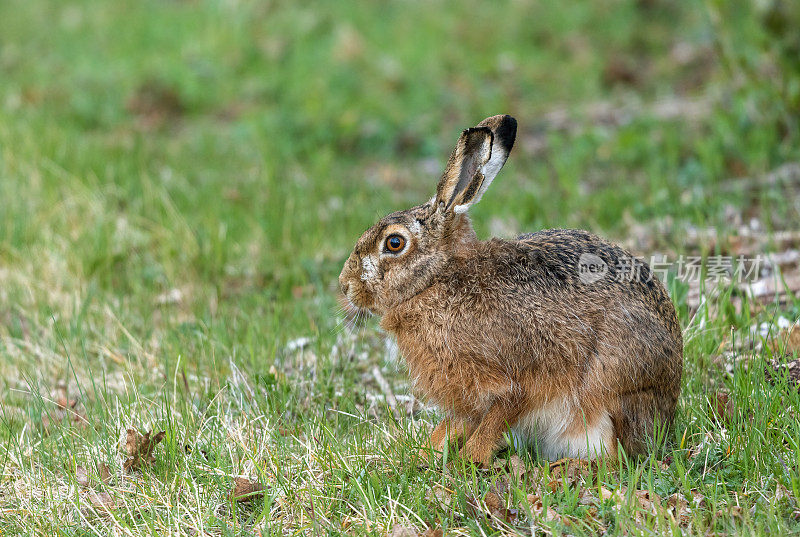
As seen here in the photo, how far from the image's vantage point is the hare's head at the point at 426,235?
3973 mm

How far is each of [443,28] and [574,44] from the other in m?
1.91

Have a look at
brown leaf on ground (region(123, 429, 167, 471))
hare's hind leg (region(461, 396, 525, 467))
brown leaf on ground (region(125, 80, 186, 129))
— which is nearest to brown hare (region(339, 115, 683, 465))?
hare's hind leg (region(461, 396, 525, 467))

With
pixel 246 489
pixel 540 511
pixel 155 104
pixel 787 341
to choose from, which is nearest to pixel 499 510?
pixel 540 511

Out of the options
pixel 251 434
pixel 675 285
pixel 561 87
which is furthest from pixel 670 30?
pixel 251 434

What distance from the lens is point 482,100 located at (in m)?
10.9

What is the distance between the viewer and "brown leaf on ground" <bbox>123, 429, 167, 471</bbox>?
403 centimetres

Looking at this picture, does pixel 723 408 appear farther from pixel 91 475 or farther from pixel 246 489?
pixel 91 475

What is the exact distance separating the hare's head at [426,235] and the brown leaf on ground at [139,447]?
3.50 feet

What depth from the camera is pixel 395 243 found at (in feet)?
13.5

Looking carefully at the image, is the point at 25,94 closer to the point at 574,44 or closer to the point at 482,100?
the point at 482,100

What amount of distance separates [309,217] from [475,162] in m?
3.63

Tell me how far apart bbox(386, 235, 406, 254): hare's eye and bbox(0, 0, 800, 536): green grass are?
2.58 feet

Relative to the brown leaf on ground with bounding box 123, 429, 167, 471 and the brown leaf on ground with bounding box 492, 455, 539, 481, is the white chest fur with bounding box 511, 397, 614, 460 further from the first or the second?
the brown leaf on ground with bounding box 123, 429, 167, 471

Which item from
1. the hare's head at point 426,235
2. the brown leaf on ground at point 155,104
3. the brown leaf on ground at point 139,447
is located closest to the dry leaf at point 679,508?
the hare's head at point 426,235
